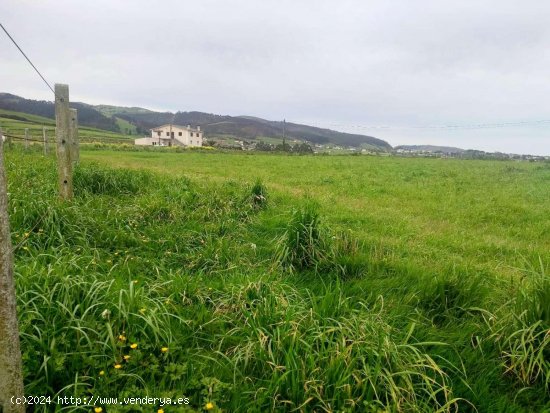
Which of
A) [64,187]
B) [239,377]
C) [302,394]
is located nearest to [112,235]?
[64,187]

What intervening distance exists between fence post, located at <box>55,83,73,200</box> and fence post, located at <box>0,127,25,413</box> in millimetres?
4938

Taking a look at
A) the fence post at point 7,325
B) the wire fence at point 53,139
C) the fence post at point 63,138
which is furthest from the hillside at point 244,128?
the fence post at point 7,325

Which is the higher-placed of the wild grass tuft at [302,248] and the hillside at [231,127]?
the hillside at [231,127]

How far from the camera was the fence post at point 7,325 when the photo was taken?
173 centimetres

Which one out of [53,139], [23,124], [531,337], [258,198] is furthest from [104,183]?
[53,139]

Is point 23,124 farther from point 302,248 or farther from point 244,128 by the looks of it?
point 244,128

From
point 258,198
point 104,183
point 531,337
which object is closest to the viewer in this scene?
point 531,337

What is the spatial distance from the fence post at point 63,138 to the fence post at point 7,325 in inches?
194

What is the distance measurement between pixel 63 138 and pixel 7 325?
5152 mm

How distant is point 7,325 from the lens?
1.81 m

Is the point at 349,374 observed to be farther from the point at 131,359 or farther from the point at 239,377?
the point at 131,359

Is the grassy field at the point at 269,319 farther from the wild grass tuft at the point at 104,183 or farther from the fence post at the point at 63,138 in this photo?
the wild grass tuft at the point at 104,183

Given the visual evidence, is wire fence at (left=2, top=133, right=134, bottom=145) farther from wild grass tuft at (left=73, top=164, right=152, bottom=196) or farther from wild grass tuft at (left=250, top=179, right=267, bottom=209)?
Answer: wild grass tuft at (left=250, top=179, right=267, bottom=209)

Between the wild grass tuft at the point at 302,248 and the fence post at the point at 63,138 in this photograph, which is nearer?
the wild grass tuft at the point at 302,248
